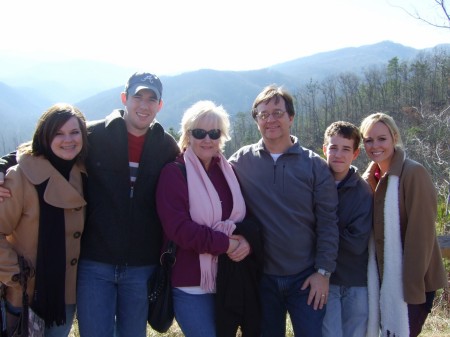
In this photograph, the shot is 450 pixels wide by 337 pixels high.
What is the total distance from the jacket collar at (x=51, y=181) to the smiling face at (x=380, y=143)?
2.21 meters

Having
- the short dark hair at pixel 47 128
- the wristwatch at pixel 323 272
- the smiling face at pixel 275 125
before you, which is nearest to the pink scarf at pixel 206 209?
the smiling face at pixel 275 125

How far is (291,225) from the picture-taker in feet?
9.70

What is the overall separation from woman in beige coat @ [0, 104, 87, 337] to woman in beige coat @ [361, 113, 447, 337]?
220 cm

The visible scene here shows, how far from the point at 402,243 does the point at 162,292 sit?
1.78 meters

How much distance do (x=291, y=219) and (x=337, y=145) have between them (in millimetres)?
707

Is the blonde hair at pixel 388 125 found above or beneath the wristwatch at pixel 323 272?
above

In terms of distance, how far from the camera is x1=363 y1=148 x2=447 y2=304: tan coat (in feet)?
9.59

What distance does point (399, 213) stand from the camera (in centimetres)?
301

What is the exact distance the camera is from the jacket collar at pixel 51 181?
2.64 meters

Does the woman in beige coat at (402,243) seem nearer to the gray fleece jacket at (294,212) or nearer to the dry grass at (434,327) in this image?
the gray fleece jacket at (294,212)

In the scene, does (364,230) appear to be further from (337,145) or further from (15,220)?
(15,220)

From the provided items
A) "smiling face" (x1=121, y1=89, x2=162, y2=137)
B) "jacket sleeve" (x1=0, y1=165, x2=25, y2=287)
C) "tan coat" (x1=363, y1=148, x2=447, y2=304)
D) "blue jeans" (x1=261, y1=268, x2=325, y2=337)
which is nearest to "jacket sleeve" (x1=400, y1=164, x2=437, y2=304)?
"tan coat" (x1=363, y1=148, x2=447, y2=304)

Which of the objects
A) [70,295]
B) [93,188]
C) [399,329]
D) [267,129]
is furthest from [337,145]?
[70,295]

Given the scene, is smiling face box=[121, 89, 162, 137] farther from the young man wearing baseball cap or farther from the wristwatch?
the wristwatch
